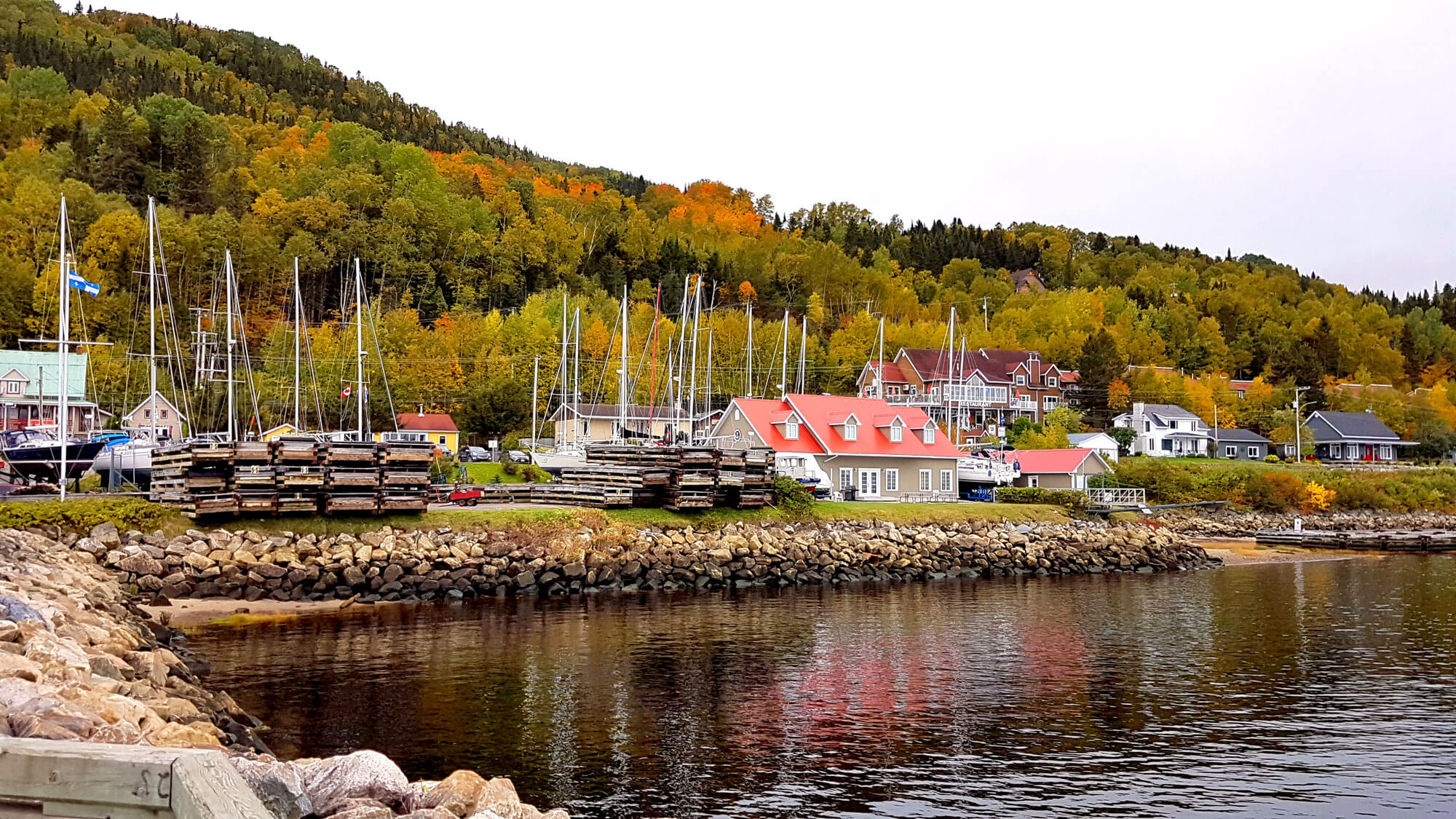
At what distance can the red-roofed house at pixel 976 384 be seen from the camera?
11156 centimetres

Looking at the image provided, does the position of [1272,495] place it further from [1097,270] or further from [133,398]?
[1097,270]

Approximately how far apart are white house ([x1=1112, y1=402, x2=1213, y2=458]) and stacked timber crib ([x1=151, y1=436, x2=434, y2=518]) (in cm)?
8686

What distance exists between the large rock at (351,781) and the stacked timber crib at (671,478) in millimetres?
A: 34361

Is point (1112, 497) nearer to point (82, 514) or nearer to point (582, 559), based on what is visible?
point (582, 559)

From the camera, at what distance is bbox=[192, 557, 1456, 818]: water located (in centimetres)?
1692

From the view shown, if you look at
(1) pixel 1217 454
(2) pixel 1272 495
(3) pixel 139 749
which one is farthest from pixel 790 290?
(3) pixel 139 749

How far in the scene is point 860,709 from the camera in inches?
869

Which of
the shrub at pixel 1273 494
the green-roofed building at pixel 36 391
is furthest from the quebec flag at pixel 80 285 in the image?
the shrub at pixel 1273 494

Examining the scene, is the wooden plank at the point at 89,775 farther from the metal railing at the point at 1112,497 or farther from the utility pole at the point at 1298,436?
the utility pole at the point at 1298,436

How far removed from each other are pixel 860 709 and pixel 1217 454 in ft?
339

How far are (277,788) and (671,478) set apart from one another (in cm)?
3712

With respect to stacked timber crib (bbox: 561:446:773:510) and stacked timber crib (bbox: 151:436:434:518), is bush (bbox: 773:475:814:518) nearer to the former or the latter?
stacked timber crib (bbox: 561:446:773:510)

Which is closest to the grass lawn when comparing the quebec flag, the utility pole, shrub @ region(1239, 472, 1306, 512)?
the quebec flag

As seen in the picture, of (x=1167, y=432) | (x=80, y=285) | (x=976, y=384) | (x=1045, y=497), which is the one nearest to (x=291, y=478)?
(x=80, y=285)
